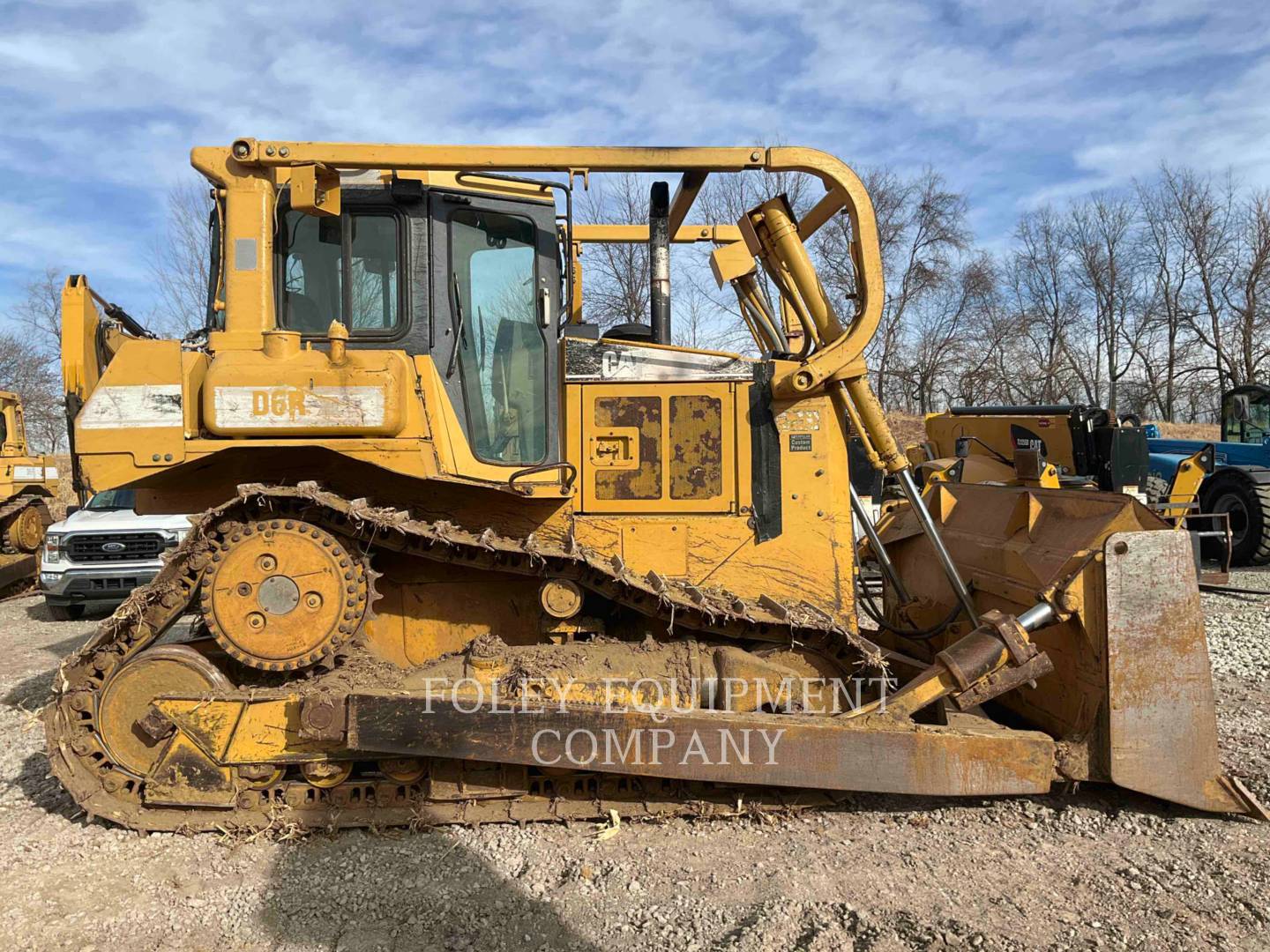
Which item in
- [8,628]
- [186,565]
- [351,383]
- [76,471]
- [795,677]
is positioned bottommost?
[8,628]

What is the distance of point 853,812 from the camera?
4.03 meters

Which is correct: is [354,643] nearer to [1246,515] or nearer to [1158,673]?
[1158,673]

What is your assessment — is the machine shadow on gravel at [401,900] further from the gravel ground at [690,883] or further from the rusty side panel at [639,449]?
the rusty side panel at [639,449]

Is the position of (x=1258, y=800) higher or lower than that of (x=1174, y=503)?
lower

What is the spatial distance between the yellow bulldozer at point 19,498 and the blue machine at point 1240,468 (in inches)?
650

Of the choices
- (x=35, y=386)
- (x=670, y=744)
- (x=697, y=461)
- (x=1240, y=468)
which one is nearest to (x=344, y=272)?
(x=697, y=461)

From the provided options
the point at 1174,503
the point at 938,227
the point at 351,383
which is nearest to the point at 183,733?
the point at 351,383

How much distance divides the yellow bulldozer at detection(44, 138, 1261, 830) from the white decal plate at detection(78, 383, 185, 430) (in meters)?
0.01

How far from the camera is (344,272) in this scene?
4070 mm

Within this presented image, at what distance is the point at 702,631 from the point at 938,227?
28405 mm

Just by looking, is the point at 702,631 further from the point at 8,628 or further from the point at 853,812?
the point at 8,628

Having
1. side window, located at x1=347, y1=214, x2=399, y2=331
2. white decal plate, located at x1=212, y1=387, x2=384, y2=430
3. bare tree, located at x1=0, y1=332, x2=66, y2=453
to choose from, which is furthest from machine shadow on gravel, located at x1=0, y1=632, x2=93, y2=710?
bare tree, located at x1=0, y1=332, x2=66, y2=453

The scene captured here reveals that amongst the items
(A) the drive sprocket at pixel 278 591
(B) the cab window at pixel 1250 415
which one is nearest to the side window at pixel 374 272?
(A) the drive sprocket at pixel 278 591

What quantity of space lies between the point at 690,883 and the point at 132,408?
10.4ft
